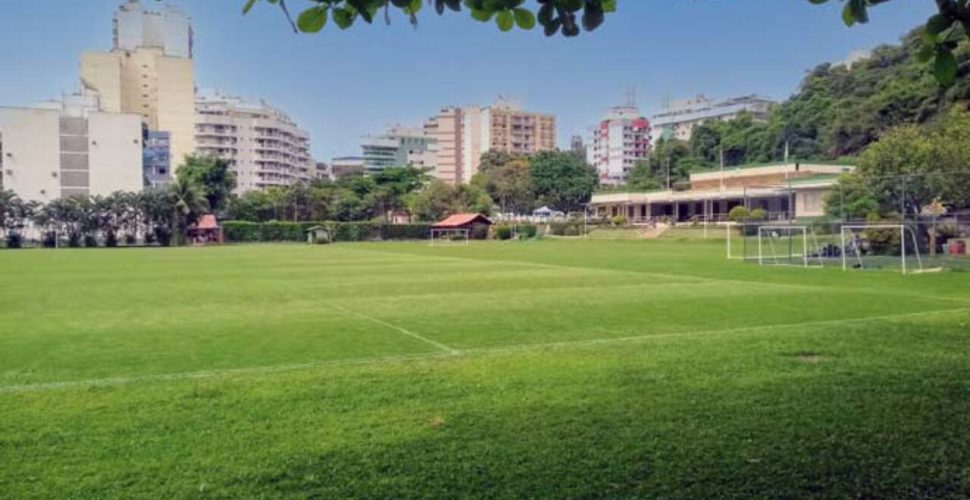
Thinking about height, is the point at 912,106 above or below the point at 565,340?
above

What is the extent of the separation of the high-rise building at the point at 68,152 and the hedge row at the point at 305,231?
760 inches

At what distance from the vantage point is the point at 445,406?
5.47 metres

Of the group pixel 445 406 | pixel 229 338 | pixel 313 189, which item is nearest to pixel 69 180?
pixel 313 189

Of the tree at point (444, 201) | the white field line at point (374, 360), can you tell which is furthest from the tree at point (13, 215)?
the white field line at point (374, 360)

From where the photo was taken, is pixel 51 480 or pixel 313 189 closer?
pixel 51 480

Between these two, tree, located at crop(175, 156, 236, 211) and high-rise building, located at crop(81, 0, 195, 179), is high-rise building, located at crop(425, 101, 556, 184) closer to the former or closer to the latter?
high-rise building, located at crop(81, 0, 195, 179)

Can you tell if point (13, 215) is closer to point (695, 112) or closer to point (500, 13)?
point (500, 13)

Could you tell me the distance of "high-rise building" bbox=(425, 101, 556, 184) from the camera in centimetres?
16512

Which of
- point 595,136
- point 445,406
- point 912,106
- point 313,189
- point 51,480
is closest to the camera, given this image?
point 51,480

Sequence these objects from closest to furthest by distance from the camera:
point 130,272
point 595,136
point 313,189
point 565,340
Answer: point 565,340
point 130,272
point 313,189
point 595,136

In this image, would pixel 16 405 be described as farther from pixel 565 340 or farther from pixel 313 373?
pixel 565 340

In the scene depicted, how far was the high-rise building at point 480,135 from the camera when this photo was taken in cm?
16512

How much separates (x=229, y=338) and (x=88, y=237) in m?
64.5

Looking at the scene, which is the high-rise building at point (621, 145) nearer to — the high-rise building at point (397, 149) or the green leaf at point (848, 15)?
the high-rise building at point (397, 149)
